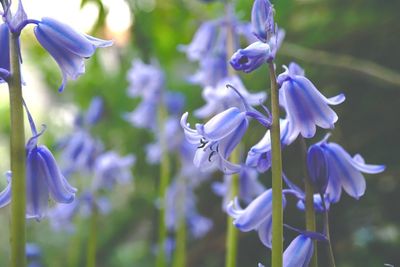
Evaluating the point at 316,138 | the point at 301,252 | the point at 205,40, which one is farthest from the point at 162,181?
the point at 301,252

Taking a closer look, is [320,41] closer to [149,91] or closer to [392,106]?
[392,106]

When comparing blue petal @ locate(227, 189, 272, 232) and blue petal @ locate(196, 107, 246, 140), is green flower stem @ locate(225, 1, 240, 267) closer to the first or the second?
blue petal @ locate(227, 189, 272, 232)

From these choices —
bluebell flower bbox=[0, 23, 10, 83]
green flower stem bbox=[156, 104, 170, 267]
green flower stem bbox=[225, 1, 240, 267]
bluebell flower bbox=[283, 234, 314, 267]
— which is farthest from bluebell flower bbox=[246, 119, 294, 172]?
green flower stem bbox=[156, 104, 170, 267]

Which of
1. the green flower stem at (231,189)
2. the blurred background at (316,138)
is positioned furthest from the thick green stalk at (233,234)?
the blurred background at (316,138)

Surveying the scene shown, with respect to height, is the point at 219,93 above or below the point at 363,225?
above

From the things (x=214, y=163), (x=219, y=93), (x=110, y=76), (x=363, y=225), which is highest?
(x=110, y=76)

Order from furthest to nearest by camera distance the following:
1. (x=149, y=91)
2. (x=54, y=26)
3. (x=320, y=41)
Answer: (x=320, y=41), (x=149, y=91), (x=54, y=26)

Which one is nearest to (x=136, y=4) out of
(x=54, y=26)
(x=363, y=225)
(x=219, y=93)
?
(x=219, y=93)
